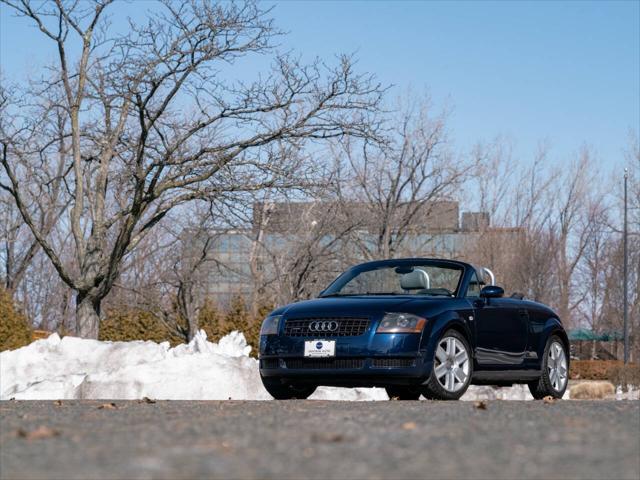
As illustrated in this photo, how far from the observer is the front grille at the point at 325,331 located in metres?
10.4

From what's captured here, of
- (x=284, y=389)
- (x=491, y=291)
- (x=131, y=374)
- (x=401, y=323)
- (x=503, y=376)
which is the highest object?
(x=491, y=291)

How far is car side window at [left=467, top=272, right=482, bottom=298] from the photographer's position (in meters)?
11.5

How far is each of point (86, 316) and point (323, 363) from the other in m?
17.3

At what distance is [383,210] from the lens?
44.2 m

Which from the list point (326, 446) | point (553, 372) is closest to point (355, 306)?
point (553, 372)

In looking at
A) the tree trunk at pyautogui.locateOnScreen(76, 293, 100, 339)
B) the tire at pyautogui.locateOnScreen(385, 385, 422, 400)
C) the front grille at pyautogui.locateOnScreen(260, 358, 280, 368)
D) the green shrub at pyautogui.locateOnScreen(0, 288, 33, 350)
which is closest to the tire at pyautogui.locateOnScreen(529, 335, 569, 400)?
the tire at pyautogui.locateOnScreen(385, 385, 422, 400)

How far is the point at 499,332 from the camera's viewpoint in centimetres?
1146

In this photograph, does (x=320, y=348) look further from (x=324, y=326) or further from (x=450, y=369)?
(x=450, y=369)

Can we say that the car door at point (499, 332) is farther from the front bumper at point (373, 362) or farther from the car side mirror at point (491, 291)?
the front bumper at point (373, 362)

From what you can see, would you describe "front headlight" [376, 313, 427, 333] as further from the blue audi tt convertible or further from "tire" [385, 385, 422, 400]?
"tire" [385, 385, 422, 400]

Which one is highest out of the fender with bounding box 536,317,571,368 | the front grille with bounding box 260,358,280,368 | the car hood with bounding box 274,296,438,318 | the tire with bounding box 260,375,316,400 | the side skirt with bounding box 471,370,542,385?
the car hood with bounding box 274,296,438,318

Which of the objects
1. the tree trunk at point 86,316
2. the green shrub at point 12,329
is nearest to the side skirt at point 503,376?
the tree trunk at point 86,316

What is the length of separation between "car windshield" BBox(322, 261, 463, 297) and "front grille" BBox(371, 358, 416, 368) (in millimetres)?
1199

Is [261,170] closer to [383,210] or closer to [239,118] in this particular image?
[239,118]
